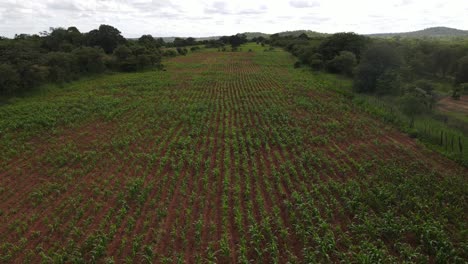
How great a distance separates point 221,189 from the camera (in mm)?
12133

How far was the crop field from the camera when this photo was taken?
8797 millimetres

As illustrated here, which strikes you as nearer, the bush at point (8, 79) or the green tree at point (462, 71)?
the bush at point (8, 79)

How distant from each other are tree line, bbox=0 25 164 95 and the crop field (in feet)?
22.6

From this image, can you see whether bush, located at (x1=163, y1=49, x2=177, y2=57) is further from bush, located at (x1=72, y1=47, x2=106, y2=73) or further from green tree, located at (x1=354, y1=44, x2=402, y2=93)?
green tree, located at (x1=354, y1=44, x2=402, y2=93)

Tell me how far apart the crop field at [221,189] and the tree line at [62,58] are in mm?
6900

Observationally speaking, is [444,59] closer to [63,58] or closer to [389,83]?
[389,83]

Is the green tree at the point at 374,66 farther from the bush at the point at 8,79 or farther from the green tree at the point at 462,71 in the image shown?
the bush at the point at 8,79

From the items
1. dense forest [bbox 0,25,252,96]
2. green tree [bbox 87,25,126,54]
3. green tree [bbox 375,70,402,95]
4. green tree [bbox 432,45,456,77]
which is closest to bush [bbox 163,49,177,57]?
dense forest [bbox 0,25,252,96]

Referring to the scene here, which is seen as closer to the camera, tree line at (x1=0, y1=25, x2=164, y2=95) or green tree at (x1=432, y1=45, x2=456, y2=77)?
tree line at (x1=0, y1=25, x2=164, y2=95)

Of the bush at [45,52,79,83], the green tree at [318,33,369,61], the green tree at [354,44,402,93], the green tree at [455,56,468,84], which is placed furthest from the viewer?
the green tree at [318,33,369,61]

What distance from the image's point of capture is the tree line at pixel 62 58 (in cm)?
2728

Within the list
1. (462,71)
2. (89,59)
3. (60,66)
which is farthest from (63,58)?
(462,71)

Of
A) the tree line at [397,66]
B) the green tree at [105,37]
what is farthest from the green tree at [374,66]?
the green tree at [105,37]

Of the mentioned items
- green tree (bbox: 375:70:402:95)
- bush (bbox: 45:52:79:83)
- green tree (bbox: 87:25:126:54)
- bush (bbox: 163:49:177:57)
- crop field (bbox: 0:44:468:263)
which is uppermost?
green tree (bbox: 87:25:126:54)
